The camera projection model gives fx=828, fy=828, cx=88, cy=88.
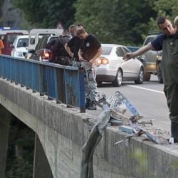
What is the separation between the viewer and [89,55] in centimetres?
1353

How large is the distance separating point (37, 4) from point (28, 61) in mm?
46154

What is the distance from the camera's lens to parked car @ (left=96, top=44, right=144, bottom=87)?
24141 millimetres

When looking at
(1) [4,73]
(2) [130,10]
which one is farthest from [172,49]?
(2) [130,10]

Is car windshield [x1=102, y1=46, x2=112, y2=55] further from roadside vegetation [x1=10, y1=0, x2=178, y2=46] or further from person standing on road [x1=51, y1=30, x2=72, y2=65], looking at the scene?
roadside vegetation [x1=10, y1=0, x2=178, y2=46]

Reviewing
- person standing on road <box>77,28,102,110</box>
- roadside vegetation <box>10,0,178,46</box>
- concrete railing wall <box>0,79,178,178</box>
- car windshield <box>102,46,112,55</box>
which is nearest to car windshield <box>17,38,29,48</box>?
roadside vegetation <box>10,0,178,46</box>

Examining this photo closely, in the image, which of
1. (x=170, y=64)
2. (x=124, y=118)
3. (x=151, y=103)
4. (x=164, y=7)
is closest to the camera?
(x=170, y=64)

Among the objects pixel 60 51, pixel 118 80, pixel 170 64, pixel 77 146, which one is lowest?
pixel 118 80

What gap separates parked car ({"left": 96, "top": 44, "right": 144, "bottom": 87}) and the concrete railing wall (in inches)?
272

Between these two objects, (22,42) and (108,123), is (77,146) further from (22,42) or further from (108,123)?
(22,42)

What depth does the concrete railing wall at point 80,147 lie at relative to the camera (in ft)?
25.1

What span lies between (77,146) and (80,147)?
0.76 ft

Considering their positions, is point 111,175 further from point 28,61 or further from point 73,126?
point 28,61

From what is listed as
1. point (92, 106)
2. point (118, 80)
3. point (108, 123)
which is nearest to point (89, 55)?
point (92, 106)

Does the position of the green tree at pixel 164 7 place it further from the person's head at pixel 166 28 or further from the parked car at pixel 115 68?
the person's head at pixel 166 28
